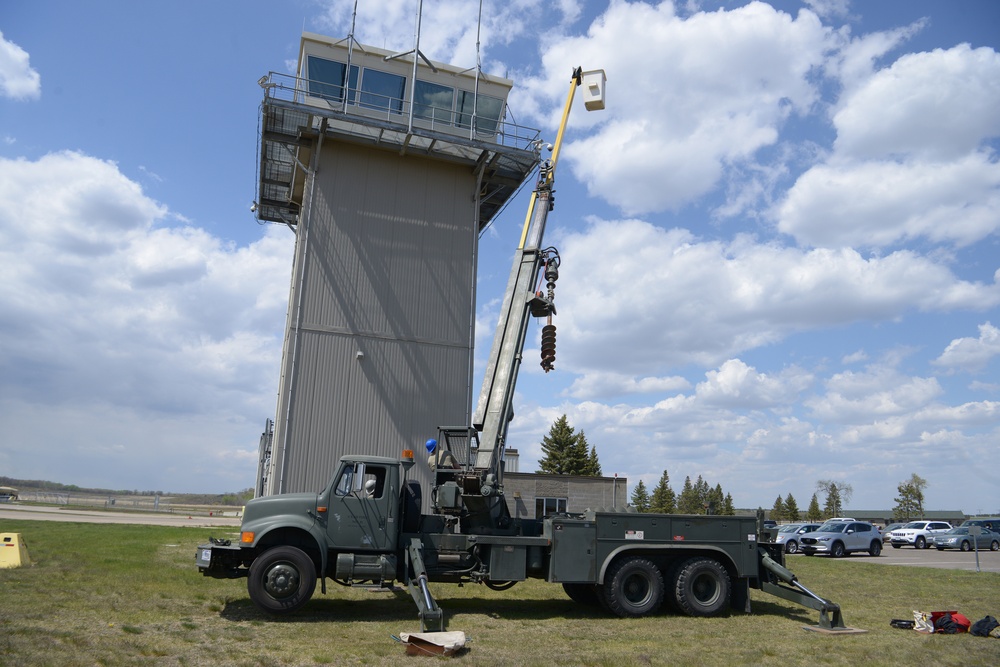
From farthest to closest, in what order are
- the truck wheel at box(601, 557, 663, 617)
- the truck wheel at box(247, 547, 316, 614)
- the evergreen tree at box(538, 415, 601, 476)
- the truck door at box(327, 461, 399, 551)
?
the evergreen tree at box(538, 415, 601, 476) < the truck wheel at box(601, 557, 663, 617) < the truck door at box(327, 461, 399, 551) < the truck wheel at box(247, 547, 316, 614)

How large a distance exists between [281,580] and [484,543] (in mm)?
3469

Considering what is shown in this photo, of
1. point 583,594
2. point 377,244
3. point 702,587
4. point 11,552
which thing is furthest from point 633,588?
point 377,244

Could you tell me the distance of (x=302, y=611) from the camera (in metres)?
12.4

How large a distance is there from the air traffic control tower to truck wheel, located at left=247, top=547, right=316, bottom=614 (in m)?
11.3

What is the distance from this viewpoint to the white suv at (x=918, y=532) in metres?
38.6

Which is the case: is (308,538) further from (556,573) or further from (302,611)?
(556,573)

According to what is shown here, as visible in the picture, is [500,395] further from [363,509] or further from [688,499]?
[688,499]

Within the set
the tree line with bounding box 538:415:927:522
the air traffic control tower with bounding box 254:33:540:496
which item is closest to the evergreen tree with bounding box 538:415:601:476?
the tree line with bounding box 538:415:927:522

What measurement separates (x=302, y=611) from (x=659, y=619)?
614 cm

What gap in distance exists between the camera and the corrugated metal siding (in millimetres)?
23562

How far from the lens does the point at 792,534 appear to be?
34.1 meters

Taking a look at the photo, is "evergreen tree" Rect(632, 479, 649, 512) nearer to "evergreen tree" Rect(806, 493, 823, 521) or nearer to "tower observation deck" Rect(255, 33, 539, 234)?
"evergreen tree" Rect(806, 493, 823, 521)

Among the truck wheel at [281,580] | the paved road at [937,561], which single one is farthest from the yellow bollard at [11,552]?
the paved road at [937,561]

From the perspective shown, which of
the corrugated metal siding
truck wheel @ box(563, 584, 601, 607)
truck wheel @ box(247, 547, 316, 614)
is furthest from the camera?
the corrugated metal siding
